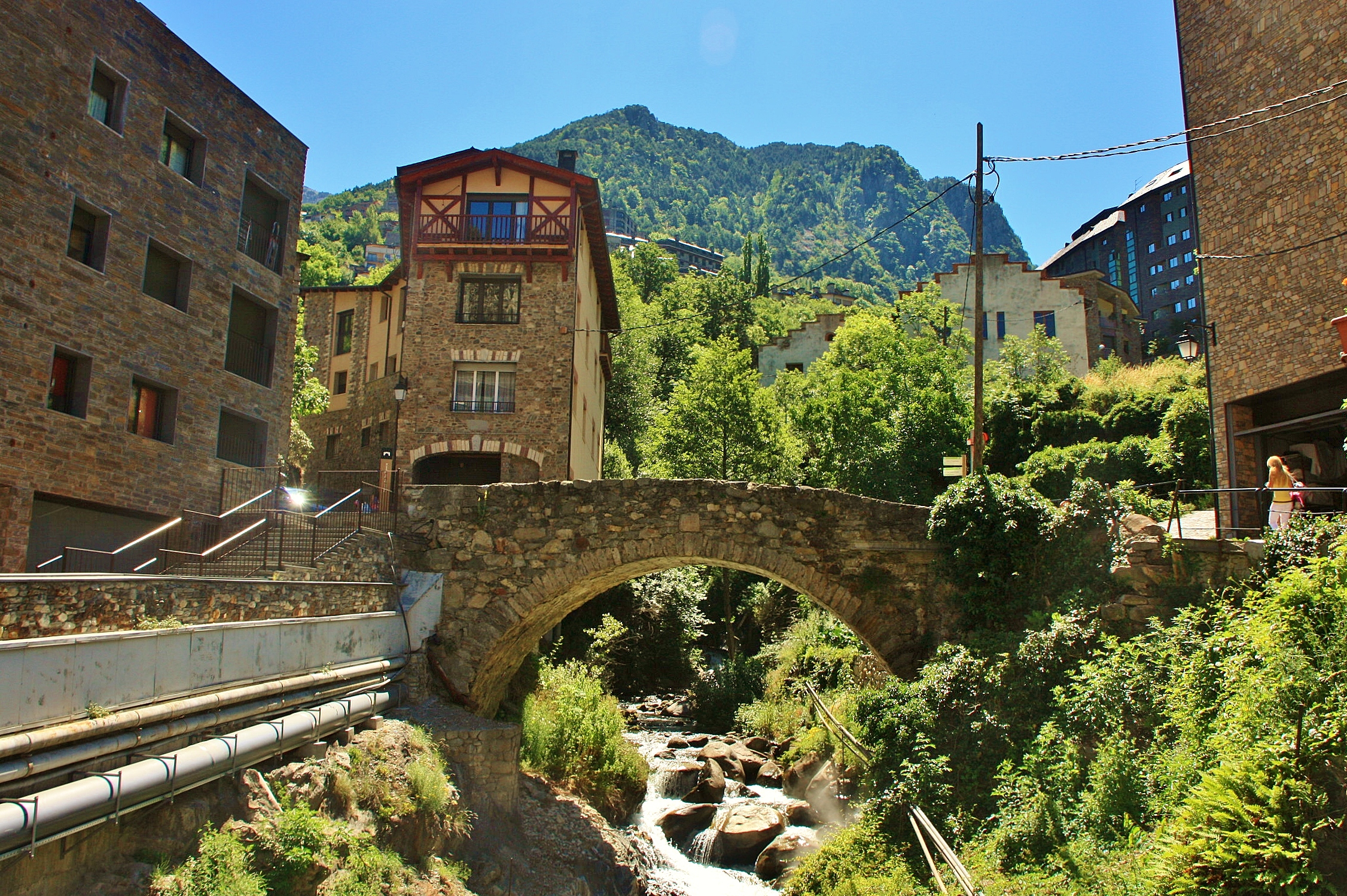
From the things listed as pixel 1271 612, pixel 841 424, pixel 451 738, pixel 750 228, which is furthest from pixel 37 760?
pixel 750 228

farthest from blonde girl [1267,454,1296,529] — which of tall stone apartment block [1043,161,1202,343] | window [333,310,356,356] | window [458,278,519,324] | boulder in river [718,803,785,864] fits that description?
tall stone apartment block [1043,161,1202,343]

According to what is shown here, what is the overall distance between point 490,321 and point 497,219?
2773 mm

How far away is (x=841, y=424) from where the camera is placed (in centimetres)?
3028

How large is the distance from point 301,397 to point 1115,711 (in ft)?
69.7

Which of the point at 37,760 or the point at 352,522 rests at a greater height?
the point at 352,522

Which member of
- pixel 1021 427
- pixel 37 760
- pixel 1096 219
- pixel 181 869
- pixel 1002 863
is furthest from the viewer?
pixel 1096 219

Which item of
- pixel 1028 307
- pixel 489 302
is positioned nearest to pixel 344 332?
pixel 489 302

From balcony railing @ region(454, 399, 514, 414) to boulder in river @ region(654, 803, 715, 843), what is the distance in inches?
461

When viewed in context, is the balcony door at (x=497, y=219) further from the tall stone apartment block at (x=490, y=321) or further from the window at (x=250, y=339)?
the window at (x=250, y=339)

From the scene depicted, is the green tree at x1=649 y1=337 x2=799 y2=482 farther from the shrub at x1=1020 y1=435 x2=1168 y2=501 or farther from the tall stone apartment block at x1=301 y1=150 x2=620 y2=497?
the shrub at x1=1020 y1=435 x2=1168 y2=501

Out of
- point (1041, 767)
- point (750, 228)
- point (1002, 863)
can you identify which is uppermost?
point (750, 228)

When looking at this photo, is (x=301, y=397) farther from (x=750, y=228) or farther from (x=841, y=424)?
(x=750, y=228)

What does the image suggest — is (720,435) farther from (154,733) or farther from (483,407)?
(154,733)

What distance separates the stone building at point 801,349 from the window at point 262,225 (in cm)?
2768
